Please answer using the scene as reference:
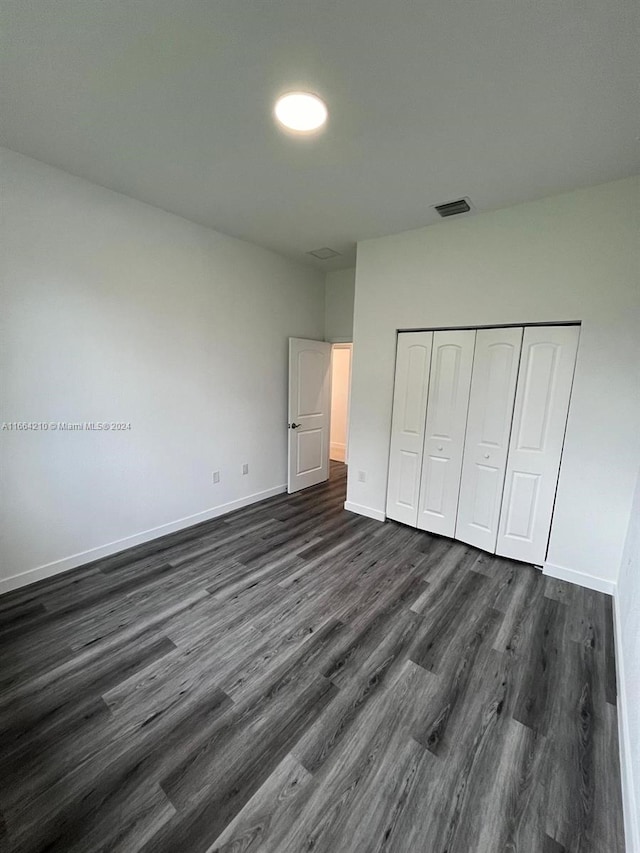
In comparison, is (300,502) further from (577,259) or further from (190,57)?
(190,57)

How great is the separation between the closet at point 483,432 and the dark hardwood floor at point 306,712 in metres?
0.51

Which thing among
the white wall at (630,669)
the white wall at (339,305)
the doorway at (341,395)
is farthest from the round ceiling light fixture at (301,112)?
the doorway at (341,395)

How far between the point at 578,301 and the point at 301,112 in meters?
2.25

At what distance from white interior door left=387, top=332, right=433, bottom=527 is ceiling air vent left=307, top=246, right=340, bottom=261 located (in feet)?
4.47

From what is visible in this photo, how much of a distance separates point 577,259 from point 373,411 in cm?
206

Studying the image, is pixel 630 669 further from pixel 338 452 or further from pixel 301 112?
pixel 338 452

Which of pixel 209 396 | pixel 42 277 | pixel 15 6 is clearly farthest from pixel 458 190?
pixel 42 277

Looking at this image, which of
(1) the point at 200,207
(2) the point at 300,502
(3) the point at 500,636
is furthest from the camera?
A: (2) the point at 300,502

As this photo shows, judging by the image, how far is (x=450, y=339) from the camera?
3.09 metres

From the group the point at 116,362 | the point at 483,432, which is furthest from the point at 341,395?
the point at 116,362

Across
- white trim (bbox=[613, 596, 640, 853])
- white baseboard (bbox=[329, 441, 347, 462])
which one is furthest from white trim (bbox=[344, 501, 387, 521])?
white baseboard (bbox=[329, 441, 347, 462])

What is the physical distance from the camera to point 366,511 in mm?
3809

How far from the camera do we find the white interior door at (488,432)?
2.82 m

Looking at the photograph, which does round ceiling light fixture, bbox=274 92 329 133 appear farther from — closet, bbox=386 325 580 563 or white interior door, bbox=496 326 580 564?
white interior door, bbox=496 326 580 564
